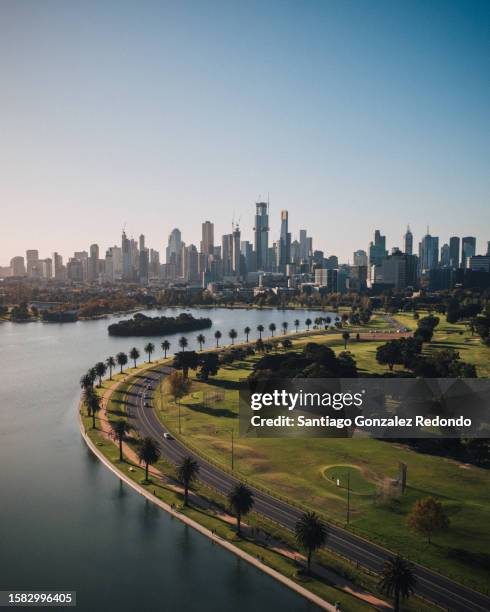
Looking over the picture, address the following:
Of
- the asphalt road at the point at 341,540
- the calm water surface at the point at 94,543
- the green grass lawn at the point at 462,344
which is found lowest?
the calm water surface at the point at 94,543

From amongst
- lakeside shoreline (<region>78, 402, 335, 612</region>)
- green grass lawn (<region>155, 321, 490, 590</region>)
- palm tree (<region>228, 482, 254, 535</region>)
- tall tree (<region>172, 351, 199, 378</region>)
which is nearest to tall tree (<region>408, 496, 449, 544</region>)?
green grass lawn (<region>155, 321, 490, 590</region>)

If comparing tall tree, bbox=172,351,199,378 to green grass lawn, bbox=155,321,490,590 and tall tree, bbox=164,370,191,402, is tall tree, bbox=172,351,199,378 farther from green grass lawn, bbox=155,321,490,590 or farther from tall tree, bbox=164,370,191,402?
green grass lawn, bbox=155,321,490,590

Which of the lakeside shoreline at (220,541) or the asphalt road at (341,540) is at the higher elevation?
the asphalt road at (341,540)

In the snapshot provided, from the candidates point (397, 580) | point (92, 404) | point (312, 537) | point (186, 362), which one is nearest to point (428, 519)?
point (397, 580)

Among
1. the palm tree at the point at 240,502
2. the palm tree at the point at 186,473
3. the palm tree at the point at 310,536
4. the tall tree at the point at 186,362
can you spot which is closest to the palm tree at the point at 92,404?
the tall tree at the point at 186,362

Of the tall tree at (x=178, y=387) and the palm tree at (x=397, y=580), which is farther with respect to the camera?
the tall tree at (x=178, y=387)

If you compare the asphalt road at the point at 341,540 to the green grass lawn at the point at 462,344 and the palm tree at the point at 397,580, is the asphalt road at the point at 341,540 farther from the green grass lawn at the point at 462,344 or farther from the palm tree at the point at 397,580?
the green grass lawn at the point at 462,344

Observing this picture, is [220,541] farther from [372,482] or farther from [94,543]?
[372,482]
